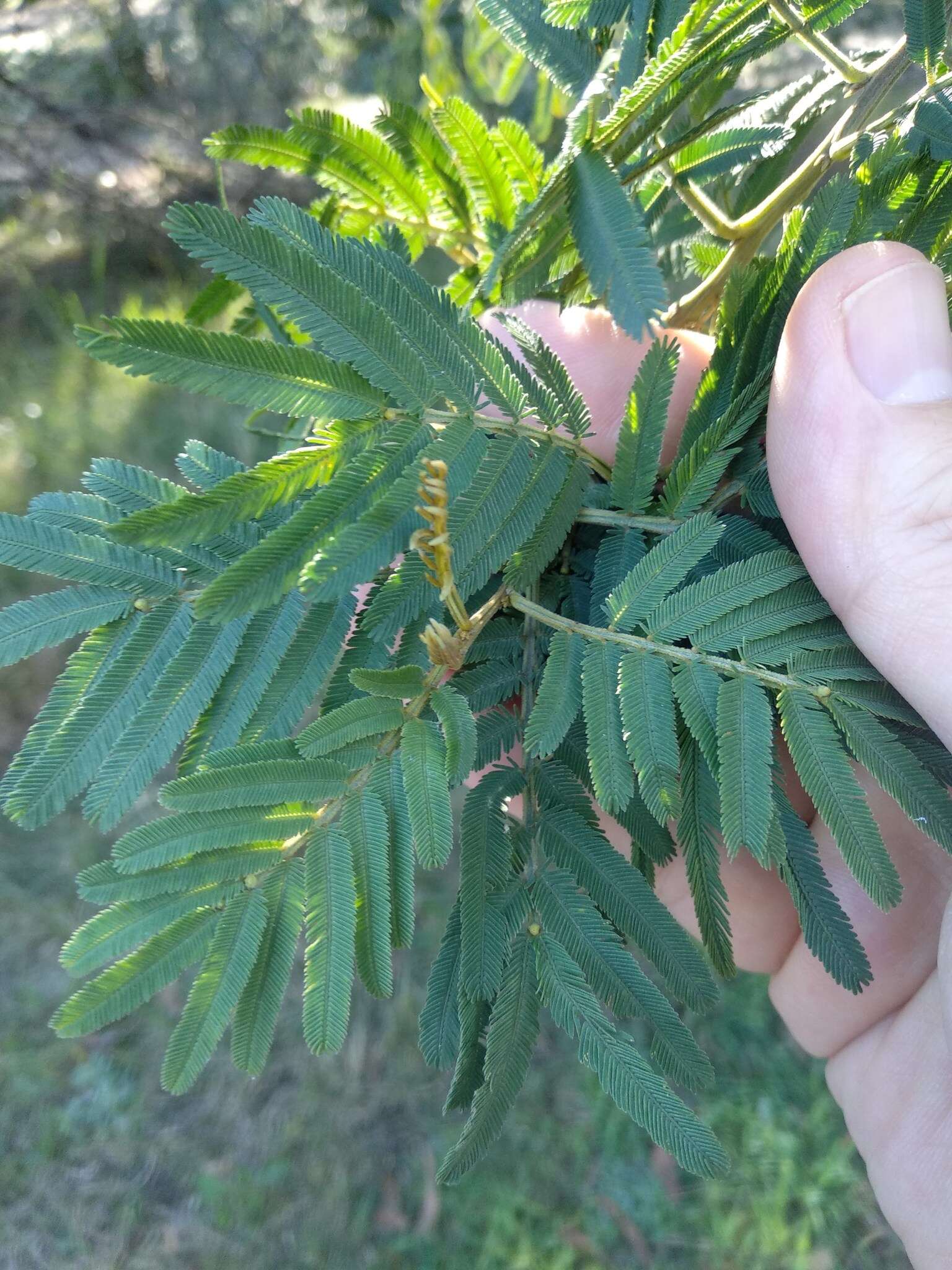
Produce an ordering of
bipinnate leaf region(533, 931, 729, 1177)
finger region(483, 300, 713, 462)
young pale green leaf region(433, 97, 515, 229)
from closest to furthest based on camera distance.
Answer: bipinnate leaf region(533, 931, 729, 1177), young pale green leaf region(433, 97, 515, 229), finger region(483, 300, 713, 462)

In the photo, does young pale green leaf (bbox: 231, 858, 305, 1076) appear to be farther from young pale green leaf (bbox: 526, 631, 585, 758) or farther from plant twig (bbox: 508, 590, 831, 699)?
plant twig (bbox: 508, 590, 831, 699)

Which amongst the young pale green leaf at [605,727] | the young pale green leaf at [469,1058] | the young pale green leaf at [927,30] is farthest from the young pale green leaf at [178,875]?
the young pale green leaf at [927,30]

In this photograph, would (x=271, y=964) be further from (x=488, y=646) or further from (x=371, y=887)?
(x=488, y=646)

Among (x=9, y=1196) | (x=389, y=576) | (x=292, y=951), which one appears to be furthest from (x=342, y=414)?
(x=9, y=1196)

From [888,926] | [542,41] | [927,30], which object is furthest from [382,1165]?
[927,30]

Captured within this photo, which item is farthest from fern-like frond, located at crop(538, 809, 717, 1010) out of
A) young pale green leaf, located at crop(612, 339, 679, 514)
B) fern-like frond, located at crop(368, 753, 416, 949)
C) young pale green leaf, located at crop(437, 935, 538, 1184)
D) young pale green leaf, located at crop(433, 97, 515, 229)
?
young pale green leaf, located at crop(433, 97, 515, 229)

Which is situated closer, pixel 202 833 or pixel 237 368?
pixel 237 368
